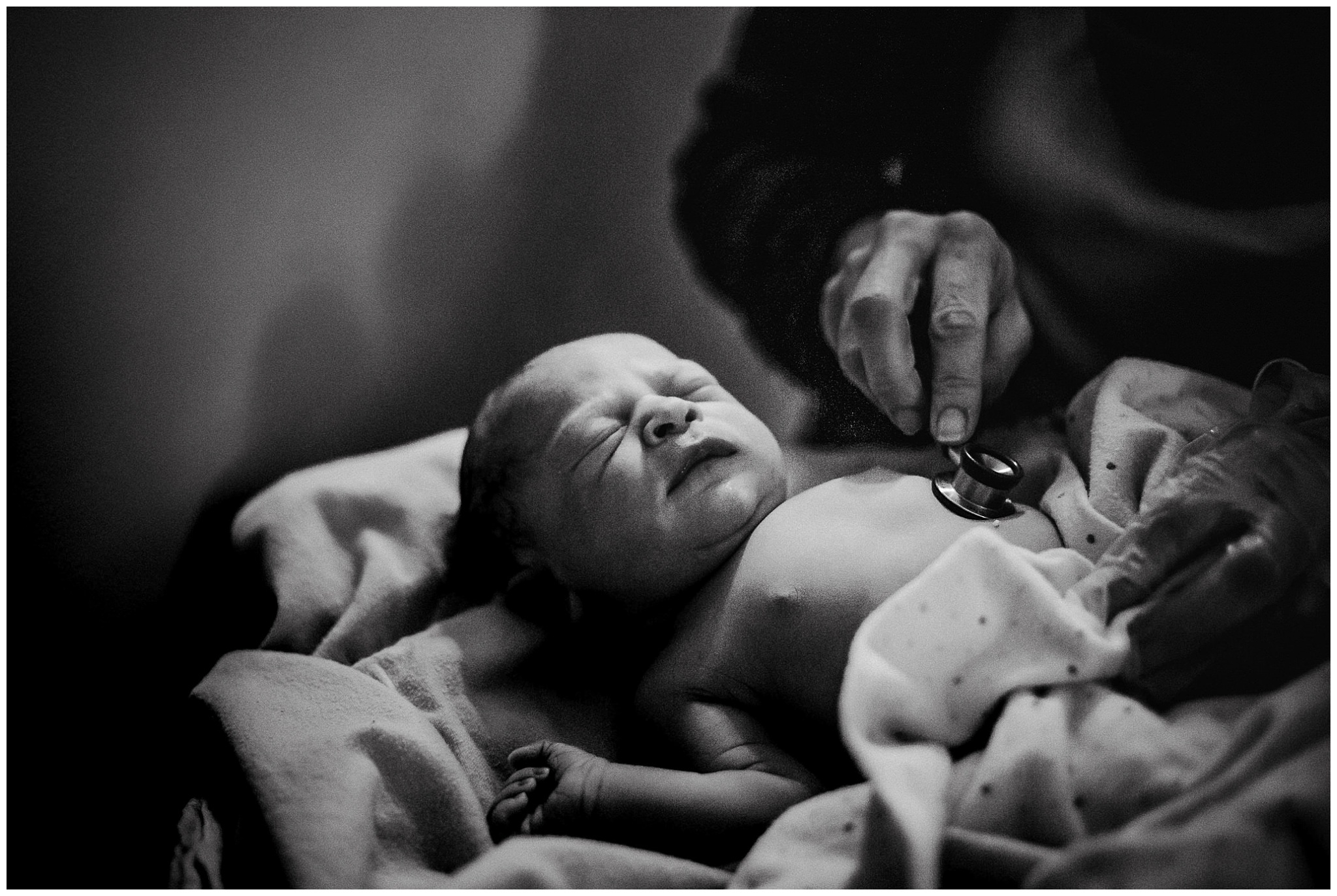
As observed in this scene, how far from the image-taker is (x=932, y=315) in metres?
0.76

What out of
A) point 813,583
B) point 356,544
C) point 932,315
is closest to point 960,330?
point 932,315

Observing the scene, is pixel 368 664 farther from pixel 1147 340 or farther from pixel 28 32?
pixel 1147 340

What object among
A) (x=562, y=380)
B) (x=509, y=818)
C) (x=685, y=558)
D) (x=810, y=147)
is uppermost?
(x=810, y=147)

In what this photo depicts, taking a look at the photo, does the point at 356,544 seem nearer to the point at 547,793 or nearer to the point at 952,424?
the point at 547,793

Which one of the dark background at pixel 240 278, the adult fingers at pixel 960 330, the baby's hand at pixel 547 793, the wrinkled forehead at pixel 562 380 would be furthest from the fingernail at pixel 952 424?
the baby's hand at pixel 547 793

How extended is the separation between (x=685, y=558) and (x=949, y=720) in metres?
0.23

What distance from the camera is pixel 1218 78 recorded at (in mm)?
668

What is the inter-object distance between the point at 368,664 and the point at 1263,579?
0.56 metres

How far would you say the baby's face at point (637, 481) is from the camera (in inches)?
27.6

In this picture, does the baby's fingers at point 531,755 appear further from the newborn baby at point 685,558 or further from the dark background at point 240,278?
the dark background at point 240,278

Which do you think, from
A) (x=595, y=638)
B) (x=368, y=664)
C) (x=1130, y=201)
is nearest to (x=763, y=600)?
(x=595, y=638)

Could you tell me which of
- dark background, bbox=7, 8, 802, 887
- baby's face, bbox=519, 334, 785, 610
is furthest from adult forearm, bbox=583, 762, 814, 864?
dark background, bbox=7, 8, 802, 887

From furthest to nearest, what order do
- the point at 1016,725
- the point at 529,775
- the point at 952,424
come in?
1. the point at 952,424
2. the point at 529,775
3. the point at 1016,725

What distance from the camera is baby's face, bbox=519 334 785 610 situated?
70 centimetres
